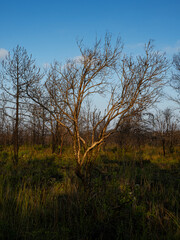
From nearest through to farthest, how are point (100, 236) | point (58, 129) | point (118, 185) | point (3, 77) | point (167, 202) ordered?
point (100, 236) → point (167, 202) → point (118, 185) → point (3, 77) → point (58, 129)

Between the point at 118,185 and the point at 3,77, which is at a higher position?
the point at 3,77

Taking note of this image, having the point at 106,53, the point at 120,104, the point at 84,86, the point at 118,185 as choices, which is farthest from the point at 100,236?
the point at 106,53

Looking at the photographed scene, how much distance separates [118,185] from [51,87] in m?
3.12

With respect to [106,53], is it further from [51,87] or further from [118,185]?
[118,185]

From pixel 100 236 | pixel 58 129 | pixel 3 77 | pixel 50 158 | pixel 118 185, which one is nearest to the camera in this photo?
pixel 100 236

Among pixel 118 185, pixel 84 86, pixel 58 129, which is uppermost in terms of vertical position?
pixel 84 86

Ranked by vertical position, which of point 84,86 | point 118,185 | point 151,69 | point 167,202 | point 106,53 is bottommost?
point 167,202

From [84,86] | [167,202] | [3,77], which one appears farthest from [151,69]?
[3,77]

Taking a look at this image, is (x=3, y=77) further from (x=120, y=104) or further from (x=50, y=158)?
(x=120, y=104)

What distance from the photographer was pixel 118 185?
4141 millimetres

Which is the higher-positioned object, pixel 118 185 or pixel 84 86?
pixel 84 86

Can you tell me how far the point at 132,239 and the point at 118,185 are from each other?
1.91 meters

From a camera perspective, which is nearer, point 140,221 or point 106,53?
point 140,221

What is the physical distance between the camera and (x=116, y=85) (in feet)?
15.6
